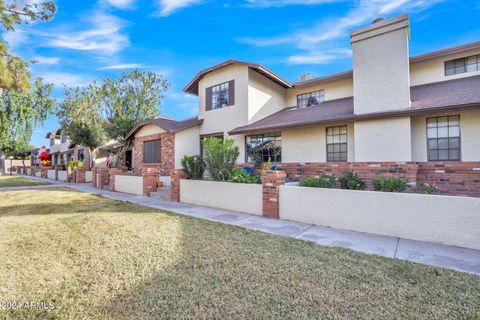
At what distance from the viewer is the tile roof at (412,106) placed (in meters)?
7.61

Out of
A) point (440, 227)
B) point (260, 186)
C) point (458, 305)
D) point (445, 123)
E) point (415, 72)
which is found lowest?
point (458, 305)

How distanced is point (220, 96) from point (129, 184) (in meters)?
7.27

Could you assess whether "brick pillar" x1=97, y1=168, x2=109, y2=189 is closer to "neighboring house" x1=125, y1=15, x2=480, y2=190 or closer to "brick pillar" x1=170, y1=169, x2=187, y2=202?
"neighboring house" x1=125, y1=15, x2=480, y2=190

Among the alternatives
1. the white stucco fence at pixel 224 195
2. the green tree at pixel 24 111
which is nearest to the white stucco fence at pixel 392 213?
the white stucco fence at pixel 224 195

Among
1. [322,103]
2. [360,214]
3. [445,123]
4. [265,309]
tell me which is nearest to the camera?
[265,309]

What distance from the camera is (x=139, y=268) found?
148 inches

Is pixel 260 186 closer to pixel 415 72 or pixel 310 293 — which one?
pixel 310 293

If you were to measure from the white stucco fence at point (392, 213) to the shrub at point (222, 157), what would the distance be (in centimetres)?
280

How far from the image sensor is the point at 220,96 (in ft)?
44.9

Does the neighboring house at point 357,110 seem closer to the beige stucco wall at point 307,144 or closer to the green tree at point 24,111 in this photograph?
the beige stucco wall at point 307,144

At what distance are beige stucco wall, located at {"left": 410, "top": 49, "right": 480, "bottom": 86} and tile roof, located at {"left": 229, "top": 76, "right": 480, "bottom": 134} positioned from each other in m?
0.27

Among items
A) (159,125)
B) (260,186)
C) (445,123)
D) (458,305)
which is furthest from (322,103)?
(458,305)

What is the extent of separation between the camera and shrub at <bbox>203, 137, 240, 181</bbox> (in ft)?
29.5

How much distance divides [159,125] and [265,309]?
13.1 m
